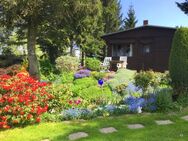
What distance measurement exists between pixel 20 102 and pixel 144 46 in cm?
2263

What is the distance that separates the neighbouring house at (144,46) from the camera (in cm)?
2797

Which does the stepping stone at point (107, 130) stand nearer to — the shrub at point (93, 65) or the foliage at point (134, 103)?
the foliage at point (134, 103)

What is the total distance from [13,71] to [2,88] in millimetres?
9316

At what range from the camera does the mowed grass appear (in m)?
7.24

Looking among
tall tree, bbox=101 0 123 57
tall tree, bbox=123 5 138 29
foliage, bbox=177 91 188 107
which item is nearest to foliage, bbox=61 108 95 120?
foliage, bbox=177 91 188 107

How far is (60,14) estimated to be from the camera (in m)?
19.7

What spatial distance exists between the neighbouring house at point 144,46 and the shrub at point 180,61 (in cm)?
1583

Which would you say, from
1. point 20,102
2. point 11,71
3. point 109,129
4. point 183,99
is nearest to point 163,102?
point 183,99

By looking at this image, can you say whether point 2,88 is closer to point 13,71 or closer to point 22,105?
point 22,105

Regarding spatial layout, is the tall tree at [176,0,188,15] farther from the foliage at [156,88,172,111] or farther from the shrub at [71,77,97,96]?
the foliage at [156,88,172,111]

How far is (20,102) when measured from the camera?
8211 mm

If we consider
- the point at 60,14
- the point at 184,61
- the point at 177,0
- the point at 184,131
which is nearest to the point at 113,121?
the point at 184,131

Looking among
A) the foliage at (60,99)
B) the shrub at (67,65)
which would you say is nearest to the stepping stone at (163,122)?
the foliage at (60,99)

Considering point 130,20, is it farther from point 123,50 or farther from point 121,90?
point 121,90
